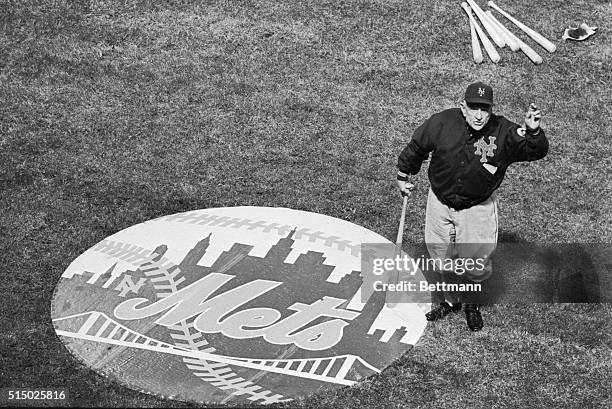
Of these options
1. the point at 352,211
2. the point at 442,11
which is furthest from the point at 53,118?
the point at 442,11

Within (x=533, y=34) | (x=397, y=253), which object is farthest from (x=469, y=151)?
(x=533, y=34)

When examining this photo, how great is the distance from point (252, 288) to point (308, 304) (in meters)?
0.67

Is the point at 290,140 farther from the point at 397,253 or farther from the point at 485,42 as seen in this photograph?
the point at 485,42

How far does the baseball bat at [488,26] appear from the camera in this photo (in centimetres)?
1658

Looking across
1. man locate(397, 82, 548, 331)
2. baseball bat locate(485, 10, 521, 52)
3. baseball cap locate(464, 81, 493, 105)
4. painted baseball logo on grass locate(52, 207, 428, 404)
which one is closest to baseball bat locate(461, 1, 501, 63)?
baseball bat locate(485, 10, 521, 52)

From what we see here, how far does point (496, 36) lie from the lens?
1667cm

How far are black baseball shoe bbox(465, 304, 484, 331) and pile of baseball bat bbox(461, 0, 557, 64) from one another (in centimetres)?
604

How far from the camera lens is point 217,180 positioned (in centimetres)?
1377

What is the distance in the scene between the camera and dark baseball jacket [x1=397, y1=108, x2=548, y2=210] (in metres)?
10.2

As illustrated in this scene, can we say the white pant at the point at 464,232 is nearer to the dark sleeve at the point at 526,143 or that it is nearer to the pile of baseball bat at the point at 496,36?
the dark sleeve at the point at 526,143

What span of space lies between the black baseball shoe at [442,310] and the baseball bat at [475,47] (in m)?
5.91

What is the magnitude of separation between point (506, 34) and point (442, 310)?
22.4ft

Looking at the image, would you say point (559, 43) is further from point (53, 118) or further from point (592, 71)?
point (53, 118)

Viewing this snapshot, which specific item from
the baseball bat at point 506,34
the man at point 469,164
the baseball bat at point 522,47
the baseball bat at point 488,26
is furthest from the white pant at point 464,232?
the baseball bat at point 488,26
